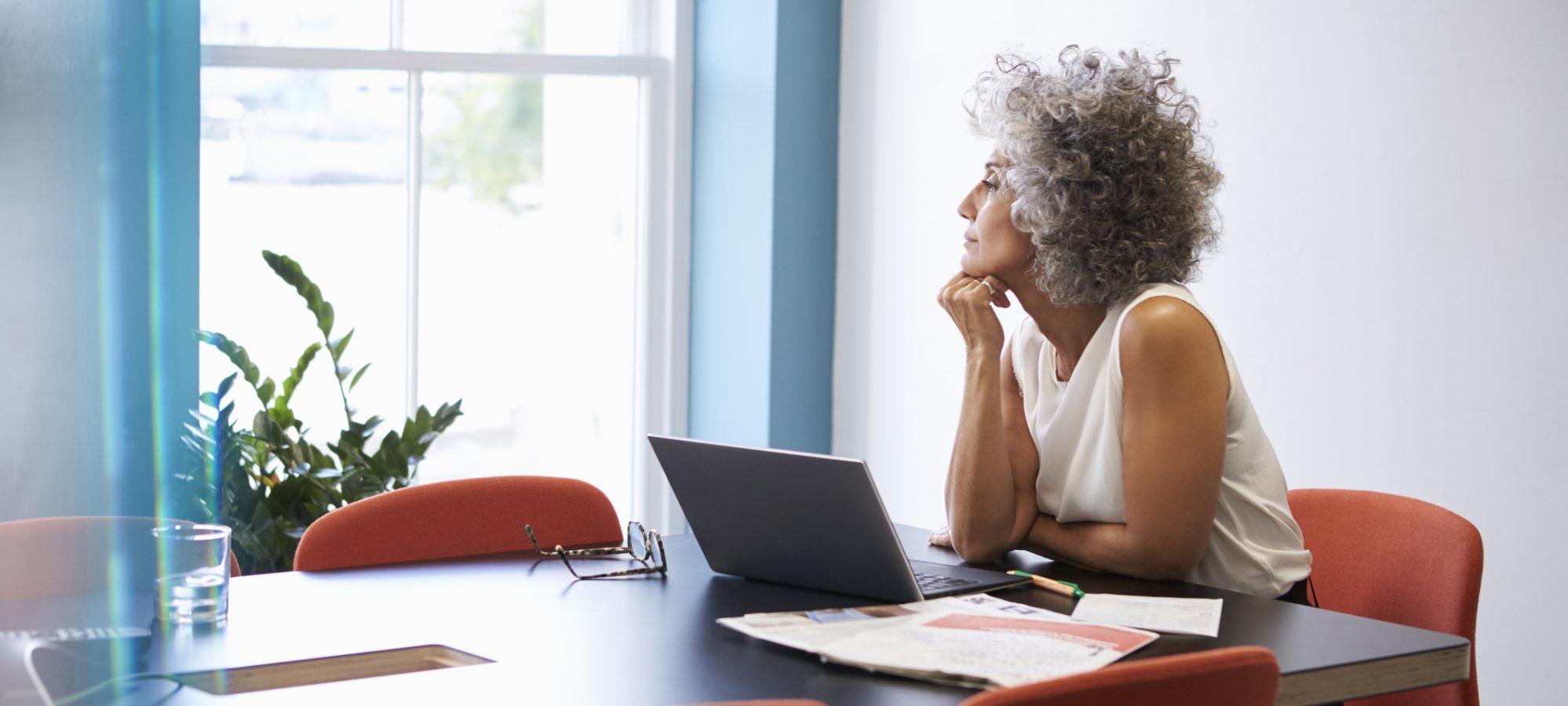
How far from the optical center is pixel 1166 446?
69.4 inches

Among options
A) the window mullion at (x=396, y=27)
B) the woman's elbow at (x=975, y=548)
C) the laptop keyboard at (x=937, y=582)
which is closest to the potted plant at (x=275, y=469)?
the window mullion at (x=396, y=27)

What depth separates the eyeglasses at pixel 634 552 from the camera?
68.6 inches

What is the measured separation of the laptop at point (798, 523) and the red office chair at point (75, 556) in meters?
0.54

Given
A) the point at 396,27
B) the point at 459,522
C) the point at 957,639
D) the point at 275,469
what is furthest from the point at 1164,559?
the point at 396,27

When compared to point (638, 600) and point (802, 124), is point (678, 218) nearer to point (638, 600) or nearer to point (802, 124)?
point (802, 124)

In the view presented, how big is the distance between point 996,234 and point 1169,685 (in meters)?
1.10

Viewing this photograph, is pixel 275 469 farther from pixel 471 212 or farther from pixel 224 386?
pixel 471 212

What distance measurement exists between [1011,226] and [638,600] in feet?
2.71

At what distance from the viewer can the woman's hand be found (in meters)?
2.03

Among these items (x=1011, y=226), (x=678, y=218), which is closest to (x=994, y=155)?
(x=1011, y=226)

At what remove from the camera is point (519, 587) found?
166 cm

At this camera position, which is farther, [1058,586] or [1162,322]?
[1162,322]

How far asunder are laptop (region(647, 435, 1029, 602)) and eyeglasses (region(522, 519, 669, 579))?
7 centimetres

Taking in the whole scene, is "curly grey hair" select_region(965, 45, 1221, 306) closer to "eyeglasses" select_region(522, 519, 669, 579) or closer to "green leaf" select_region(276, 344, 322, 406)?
"eyeglasses" select_region(522, 519, 669, 579)
